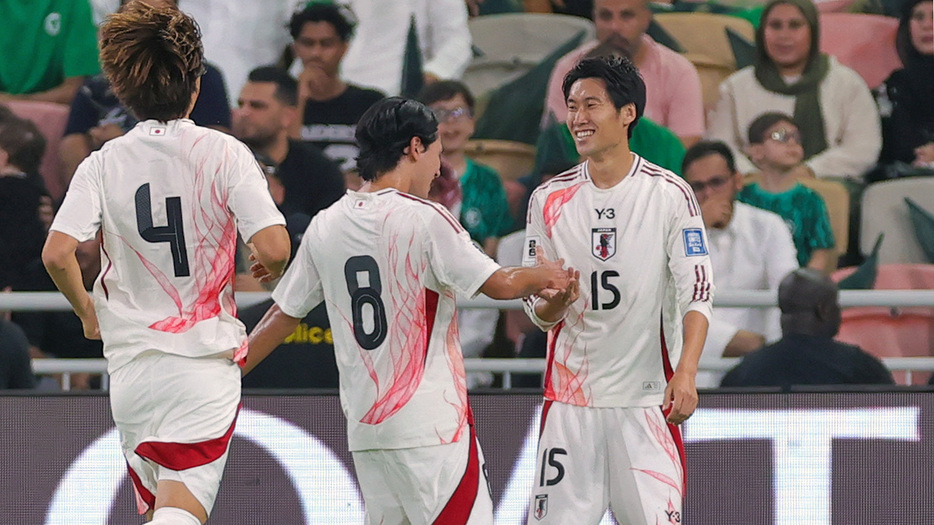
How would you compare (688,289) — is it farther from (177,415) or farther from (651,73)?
(651,73)

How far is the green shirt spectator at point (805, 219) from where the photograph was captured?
646cm

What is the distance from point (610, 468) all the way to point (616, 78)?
1.35 meters

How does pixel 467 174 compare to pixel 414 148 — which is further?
pixel 467 174

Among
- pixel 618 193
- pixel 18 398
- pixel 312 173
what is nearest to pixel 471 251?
pixel 618 193

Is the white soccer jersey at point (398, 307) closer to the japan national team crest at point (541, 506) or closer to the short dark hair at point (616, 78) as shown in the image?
the japan national team crest at point (541, 506)

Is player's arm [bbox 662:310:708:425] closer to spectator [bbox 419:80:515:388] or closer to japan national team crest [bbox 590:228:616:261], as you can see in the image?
japan national team crest [bbox 590:228:616:261]

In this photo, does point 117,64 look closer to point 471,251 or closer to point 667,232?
→ point 471,251

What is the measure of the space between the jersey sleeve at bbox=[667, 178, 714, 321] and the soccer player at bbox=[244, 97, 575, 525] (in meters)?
0.41

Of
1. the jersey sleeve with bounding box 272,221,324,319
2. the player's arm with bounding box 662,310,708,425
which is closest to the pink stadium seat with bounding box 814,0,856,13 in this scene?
the player's arm with bounding box 662,310,708,425

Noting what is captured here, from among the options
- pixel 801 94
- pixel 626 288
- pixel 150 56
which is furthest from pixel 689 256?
pixel 801 94

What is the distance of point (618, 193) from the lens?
412cm

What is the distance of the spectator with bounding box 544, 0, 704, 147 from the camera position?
6703mm

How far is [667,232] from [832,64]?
10.7 ft

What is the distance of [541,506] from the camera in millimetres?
4035
